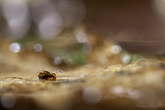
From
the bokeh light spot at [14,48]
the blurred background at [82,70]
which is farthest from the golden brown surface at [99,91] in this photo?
the bokeh light spot at [14,48]

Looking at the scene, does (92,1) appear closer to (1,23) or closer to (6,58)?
(1,23)

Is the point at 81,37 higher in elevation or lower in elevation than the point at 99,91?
higher

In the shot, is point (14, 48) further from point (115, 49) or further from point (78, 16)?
point (78, 16)

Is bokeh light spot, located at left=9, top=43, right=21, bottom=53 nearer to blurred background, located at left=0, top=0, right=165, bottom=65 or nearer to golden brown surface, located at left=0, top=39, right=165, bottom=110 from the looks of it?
golden brown surface, located at left=0, top=39, right=165, bottom=110

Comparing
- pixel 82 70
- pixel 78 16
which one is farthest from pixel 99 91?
pixel 78 16

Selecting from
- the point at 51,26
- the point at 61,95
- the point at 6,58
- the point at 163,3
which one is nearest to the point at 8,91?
the point at 61,95

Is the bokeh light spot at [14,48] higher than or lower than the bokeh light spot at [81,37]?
lower

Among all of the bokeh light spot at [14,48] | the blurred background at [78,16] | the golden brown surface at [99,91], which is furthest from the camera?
the blurred background at [78,16]

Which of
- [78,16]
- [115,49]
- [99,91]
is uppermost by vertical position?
[78,16]

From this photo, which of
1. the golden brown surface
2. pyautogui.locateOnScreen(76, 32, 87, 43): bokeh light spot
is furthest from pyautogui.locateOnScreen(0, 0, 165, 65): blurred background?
the golden brown surface

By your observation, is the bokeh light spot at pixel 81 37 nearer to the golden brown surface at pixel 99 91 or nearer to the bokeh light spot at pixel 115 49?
the bokeh light spot at pixel 115 49

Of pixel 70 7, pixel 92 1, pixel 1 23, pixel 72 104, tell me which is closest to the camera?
pixel 72 104
